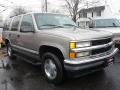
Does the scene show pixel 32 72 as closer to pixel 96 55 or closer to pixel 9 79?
pixel 9 79

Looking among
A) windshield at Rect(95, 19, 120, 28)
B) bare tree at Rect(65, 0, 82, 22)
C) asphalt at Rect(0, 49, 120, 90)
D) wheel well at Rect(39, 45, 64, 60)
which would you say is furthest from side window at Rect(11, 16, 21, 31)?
bare tree at Rect(65, 0, 82, 22)

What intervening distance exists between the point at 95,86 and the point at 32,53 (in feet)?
6.98

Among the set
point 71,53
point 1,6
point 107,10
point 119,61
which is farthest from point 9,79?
point 107,10

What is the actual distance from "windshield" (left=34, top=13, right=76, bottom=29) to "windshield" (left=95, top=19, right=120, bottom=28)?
A: 3694 millimetres

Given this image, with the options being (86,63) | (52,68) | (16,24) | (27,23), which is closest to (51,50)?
(52,68)

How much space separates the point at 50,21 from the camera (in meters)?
5.20

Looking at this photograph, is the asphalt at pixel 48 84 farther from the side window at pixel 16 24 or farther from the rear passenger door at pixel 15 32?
the side window at pixel 16 24

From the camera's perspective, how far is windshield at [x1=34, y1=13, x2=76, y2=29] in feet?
16.4

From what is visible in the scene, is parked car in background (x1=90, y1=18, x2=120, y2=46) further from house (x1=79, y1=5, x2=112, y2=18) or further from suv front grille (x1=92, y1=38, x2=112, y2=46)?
house (x1=79, y1=5, x2=112, y2=18)

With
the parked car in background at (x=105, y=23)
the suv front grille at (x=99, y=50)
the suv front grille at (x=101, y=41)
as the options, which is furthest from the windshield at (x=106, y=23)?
the suv front grille at (x=99, y=50)

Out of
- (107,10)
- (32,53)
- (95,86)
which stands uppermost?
(107,10)

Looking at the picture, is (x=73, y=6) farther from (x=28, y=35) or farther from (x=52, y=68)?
(x=52, y=68)

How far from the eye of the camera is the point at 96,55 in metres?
4.08

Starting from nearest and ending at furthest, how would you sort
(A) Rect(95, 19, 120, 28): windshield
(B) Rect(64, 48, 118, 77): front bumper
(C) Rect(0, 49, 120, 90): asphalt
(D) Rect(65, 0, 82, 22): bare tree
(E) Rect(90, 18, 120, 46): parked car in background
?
(B) Rect(64, 48, 118, 77): front bumper < (C) Rect(0, 49, 120, 90): asphalt < (E) Rect(90, 18, 120, 46): parked car in background < (A) Rect(95, 19, 120, 28): windshield < (D) Rect(65, 0, 82, 22): bare tree
